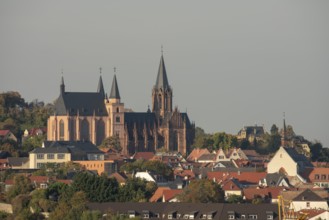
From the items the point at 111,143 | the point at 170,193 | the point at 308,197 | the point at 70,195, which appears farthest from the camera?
the point at 111,143

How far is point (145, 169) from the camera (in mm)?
140000

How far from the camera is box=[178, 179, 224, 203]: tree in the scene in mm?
106688

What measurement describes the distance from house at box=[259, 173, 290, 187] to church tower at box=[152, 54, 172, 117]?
6492cm

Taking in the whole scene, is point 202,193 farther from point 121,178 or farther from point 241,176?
point 241,176

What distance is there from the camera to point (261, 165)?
531 feet

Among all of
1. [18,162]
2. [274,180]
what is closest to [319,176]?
[274,180]

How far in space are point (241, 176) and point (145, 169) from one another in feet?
33.8

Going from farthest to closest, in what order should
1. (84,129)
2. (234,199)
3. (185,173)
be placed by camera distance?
(84,129) → (185,173) → (234,199)

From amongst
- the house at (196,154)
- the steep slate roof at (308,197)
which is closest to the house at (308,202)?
the steep slate roof at (308,197)

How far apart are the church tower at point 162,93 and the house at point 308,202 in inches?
3546

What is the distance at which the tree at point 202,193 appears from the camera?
10669 centimetres

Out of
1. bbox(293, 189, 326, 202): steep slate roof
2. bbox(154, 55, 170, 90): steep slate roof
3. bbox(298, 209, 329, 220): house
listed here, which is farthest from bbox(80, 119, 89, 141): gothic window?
bbox(298, 209, 329, 220): house

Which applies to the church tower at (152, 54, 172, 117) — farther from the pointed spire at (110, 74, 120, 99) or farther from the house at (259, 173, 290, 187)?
the house at (259, 173, 290, 187)

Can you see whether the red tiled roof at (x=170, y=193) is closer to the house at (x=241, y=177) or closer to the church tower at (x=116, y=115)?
the house at (x=241, y=177)
